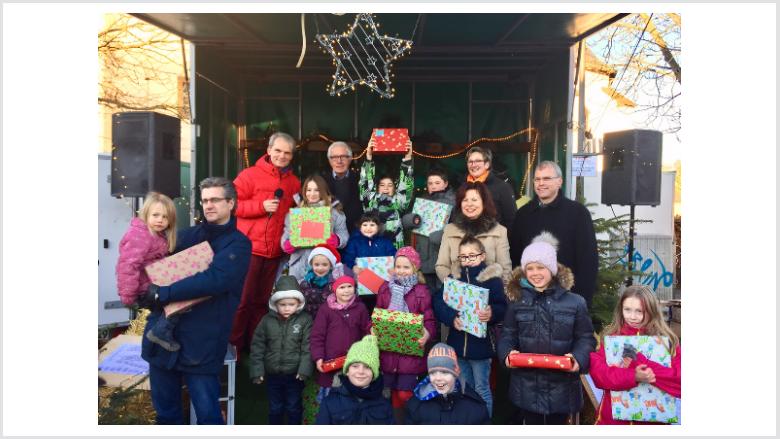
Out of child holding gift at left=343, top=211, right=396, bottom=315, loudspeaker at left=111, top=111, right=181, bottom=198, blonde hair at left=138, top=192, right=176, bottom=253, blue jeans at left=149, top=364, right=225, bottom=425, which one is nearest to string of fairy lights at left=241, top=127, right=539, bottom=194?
loudspeaker at left=111, top=111, right=181, bottom=198

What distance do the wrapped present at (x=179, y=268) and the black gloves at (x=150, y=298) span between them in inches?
1.7

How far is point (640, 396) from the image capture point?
3.21 metres

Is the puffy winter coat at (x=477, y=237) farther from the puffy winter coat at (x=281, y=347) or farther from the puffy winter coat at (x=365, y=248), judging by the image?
the puffy winter coat at (x=281, y=347)

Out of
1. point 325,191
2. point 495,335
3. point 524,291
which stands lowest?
point 495,335

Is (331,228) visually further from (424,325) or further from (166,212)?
(166,212)

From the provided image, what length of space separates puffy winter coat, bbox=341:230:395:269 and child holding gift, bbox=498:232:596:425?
1.22 m

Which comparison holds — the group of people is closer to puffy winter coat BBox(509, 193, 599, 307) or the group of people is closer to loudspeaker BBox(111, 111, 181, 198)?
puffy winter coat BBox(509, 193, 599, 307)

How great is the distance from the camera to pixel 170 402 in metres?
3.40

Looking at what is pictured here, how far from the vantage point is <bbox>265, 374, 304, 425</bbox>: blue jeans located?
12.4 feet

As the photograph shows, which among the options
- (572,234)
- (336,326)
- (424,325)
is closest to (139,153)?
(336,326)

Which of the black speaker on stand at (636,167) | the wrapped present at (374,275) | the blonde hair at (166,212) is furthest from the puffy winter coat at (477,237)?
the blonde hair at (166,212)

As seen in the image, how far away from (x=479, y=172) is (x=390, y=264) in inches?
38.6
